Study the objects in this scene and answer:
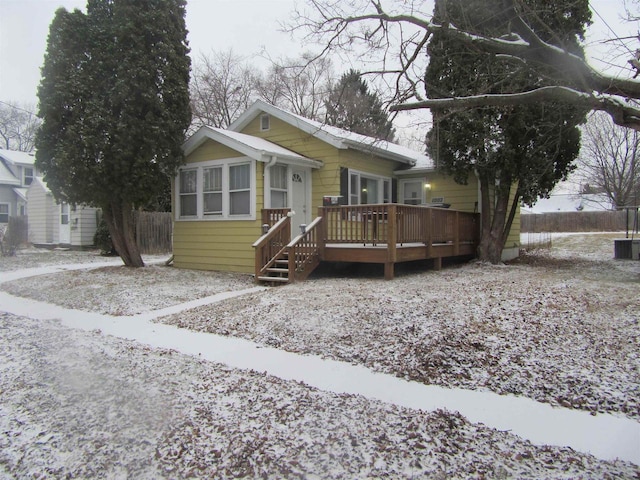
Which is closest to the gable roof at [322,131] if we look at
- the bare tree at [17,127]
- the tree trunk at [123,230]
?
the tree trunk at [123,230]

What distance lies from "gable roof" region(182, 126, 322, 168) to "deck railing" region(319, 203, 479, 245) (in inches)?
71.9

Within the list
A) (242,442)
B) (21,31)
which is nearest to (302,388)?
(242,442)

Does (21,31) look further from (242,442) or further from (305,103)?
(305,103)

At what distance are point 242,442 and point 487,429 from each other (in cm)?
177

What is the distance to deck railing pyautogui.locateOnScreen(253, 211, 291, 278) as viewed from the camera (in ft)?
30.3

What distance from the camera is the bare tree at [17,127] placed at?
74.2 ft

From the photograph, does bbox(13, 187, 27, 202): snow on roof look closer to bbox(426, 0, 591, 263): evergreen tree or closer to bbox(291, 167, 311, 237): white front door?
bbox(291, 167, 311, 237): white front door

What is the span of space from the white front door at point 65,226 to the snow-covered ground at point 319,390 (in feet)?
46.7

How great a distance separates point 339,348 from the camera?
4.88 m

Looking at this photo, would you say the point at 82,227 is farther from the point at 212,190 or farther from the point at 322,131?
the point at 322,131

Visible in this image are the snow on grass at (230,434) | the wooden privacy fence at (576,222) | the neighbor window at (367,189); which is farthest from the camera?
the wooden privacy fence at (576,222)

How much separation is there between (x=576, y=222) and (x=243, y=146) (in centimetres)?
2837

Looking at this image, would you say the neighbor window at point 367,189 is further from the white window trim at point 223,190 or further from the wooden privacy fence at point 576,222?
the wooden privacy fence at point 576,222

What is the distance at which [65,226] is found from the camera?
67.1 feet
